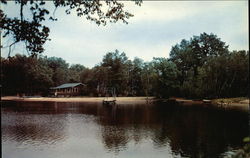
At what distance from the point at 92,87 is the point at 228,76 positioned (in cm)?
3617

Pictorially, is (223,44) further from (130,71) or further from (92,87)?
(92,87)

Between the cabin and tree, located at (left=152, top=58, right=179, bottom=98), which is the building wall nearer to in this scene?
the cabin

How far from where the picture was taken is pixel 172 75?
2242 inches

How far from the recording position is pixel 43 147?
14281 mm

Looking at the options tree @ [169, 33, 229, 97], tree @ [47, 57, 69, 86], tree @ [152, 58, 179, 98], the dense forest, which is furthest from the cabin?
tree @ [169, 33, 229, 97]

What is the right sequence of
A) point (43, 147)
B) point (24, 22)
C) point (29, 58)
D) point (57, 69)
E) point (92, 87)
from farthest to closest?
point (57, 69) < point (92, 87) < point (43, 147) < point (29, 58) < point (24, 22)

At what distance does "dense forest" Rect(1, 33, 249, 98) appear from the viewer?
159 feet

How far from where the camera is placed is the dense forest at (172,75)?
48.3 meters

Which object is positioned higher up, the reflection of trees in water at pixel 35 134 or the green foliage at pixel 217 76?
the green foliage at pixel 217 76

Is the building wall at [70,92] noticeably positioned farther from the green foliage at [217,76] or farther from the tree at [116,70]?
the green foliage at [217,76]

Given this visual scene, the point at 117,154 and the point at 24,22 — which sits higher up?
the point at 24,22

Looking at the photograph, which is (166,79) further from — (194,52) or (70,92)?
(70,92)

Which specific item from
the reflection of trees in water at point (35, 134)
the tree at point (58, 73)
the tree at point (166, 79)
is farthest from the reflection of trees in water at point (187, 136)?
the tree at point (58, 73)

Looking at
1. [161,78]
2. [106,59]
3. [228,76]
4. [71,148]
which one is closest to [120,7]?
[71,148]
